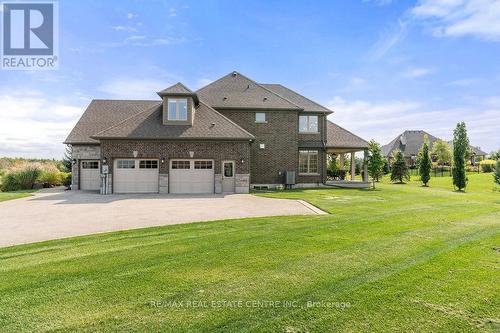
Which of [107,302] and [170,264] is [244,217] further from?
[107,302]

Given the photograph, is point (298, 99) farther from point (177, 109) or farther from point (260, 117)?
point (177, 109)

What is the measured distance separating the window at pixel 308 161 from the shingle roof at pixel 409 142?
40558 mm

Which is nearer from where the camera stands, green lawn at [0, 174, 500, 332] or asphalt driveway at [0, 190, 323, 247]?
green lawn at [0, 174, 500, 332]

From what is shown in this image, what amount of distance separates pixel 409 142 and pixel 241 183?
52.1 metres

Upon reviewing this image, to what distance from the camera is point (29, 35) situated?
13859mm

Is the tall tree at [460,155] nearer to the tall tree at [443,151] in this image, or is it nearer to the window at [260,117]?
the window at [260,117]

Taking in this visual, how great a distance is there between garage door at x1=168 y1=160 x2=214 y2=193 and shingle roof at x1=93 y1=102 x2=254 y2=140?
6.11 ft

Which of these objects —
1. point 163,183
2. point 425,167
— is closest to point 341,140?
point 425,167

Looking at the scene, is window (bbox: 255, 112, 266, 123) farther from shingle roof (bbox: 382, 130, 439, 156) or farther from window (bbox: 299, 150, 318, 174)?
shingle roof (bbox: 382, 130, 439, 156)

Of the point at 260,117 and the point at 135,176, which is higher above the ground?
A: the point at 260,117

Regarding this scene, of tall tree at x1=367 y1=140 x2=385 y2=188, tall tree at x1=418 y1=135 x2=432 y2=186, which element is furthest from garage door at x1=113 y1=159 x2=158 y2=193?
tall tree at x1=418 y1=135 x2=432 y2=186

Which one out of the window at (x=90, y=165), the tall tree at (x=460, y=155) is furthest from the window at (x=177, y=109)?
the tall tree at (x=460, y=155)

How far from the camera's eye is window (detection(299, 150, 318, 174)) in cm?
2325

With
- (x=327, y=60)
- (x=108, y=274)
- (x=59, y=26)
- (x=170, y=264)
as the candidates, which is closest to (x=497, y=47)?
(x=327, y=60)
